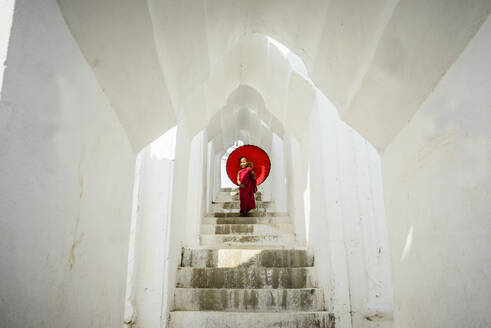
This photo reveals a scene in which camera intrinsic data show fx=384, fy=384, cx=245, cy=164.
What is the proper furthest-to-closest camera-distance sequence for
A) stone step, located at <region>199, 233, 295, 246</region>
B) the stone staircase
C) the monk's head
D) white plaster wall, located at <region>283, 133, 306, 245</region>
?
1. the monk's head
2. stone step, located at <region>199, 233, 295, 246</region>
3. white plaster wall, located at <region>283, 133, 306, 245</region>
4. the stone staircase

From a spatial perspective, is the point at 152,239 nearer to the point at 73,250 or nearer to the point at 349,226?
the point at 349,226

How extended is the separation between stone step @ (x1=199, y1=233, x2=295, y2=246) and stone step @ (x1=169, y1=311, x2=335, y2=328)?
196cm

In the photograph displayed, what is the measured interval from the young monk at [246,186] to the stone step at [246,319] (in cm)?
361

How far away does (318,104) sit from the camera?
4.30 metres

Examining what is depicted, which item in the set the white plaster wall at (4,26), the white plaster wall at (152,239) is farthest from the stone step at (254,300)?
the white plaster wall at (4,26)

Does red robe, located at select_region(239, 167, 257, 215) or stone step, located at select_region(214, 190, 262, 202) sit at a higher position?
stone step, located at select_region(214, 190, 262, 202)

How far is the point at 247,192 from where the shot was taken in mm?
7582

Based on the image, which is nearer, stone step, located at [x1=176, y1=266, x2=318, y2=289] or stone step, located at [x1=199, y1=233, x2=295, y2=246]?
stone step, located at [x1=176, y1=266, x2=318, y2=289]

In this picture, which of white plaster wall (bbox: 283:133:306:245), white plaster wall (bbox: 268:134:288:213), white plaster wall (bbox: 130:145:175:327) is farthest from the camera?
white plaster wall (bbox: 268:134:288:213)

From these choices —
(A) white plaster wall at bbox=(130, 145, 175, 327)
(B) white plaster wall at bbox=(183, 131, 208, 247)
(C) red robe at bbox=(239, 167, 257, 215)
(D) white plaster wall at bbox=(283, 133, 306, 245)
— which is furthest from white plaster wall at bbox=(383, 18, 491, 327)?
(C) red robe at bbox=(239, 167, 257, 215)

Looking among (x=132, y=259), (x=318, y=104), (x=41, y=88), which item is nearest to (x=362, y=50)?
(x=41, y=88)

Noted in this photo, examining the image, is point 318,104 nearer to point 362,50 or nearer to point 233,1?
point 233,1

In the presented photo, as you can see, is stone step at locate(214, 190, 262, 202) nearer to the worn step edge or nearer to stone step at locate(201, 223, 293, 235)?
the worn step edge

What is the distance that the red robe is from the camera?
7.55 m
